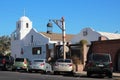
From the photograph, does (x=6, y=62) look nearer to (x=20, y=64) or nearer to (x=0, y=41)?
(x=20, y=64)

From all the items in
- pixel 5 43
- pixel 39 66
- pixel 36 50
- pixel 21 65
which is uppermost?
pixel 5 43

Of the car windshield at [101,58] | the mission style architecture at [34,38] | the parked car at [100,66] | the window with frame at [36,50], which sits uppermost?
the mission style architecture at [34,38]

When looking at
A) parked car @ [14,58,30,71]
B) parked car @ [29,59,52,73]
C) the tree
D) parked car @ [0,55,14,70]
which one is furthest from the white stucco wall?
the tree

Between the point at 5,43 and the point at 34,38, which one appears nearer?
the point at 34,38

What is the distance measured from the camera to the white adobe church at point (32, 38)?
215 ft

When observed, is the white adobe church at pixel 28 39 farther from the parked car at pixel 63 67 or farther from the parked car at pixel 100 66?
the parked car at pixel 100 66

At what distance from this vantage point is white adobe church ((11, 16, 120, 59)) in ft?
215

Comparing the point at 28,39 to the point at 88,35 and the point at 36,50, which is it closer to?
the point at 36,50

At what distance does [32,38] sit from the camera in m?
73.9

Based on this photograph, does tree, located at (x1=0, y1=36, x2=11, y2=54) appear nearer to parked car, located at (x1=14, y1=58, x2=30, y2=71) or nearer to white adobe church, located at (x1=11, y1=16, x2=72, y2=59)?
white adobe church, located at (x1=11, y1=16, x2=72, y2=59)

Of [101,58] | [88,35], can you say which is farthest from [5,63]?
[88,35]

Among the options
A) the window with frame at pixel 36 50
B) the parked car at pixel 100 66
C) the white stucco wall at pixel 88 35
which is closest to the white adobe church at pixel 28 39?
the window with frame at pixel 36 50

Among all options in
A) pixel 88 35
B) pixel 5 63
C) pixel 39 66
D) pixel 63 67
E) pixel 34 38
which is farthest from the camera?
pixel 34 38

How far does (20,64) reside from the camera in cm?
4347
